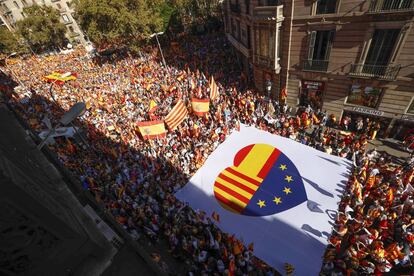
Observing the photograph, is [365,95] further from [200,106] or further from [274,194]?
[200,106]

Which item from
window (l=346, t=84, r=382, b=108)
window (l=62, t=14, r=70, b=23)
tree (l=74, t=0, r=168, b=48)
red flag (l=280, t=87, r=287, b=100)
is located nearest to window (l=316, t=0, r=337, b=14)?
window (l=346, t=84, r=382, b=108)

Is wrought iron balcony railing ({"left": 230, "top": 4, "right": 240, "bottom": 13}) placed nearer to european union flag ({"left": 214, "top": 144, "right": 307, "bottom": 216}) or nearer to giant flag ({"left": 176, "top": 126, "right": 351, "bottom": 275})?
giant flag ({"left": 176, "top": 126, "right": 351, "bottom": 275})

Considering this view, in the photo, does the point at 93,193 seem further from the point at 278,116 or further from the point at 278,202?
the point at 278,116

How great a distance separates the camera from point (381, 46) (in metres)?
13.6

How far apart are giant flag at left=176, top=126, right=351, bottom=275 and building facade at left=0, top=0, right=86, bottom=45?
61060 mm

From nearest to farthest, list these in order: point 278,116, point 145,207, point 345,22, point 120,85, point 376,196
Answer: point 376,196
point 145,207
point 345,22
point 278,116
point 120,85

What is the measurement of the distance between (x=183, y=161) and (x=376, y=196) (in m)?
11.2

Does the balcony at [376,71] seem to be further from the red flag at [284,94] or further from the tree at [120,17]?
the tree at [120,17]

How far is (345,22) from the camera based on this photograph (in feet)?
46.0

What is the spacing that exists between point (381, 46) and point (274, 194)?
36.3 ft

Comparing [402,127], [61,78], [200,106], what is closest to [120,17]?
[61,78]

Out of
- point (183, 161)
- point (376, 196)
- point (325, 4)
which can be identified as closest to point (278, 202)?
point (376, 196)

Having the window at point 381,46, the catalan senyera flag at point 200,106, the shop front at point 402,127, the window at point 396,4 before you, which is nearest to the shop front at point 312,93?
the window at point 381,46

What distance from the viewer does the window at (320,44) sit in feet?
49.7
